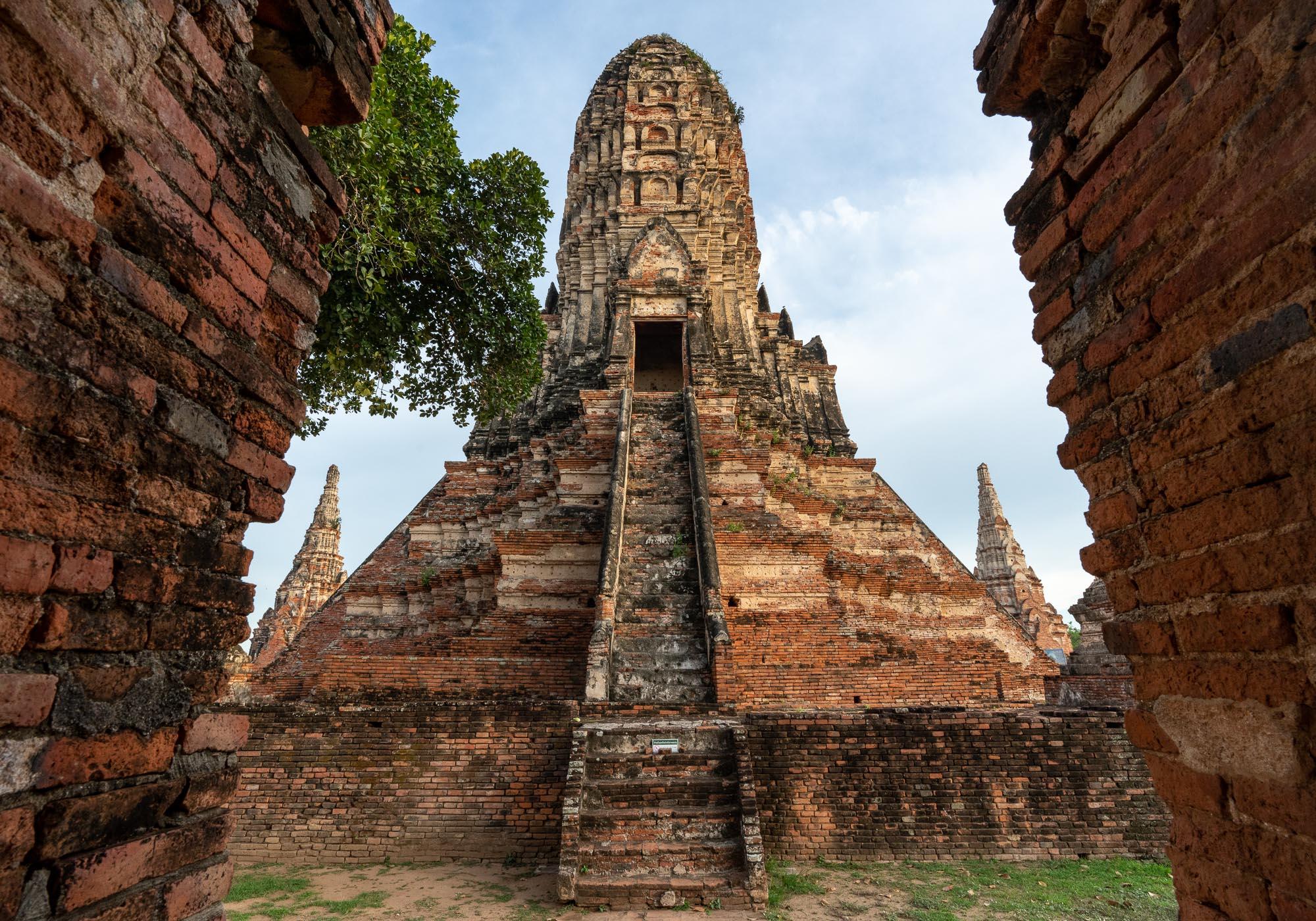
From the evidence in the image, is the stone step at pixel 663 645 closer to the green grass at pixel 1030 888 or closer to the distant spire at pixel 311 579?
the green grass at pixel 1030 888

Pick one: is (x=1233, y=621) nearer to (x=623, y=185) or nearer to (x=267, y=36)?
(x=267, y=36)

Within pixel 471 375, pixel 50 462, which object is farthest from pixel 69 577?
pixel 471 375

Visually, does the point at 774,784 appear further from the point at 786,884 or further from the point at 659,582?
the point at 659,582

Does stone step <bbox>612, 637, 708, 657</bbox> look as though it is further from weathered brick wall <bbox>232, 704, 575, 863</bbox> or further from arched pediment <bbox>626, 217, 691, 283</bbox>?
arched pediment <bbox>626, 217, 691, 283</bbox>

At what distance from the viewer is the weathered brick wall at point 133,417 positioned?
1.60 meters

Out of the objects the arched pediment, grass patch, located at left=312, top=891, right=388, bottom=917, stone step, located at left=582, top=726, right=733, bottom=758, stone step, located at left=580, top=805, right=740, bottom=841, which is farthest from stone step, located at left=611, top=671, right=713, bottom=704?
the arched pediment

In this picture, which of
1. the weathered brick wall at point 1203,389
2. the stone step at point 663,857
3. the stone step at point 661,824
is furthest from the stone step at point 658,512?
the weathered brick wall at point 1203,389

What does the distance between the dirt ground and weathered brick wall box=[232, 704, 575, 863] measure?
19 centimetres

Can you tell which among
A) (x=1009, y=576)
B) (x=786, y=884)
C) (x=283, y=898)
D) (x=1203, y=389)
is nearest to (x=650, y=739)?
(x=786, y=884)

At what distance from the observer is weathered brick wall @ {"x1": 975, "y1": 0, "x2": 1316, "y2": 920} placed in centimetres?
181

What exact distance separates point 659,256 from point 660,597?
511 inches

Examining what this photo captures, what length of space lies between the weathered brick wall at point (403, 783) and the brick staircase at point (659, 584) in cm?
165

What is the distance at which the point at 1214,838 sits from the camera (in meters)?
2.06

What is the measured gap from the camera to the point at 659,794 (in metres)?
6.07
